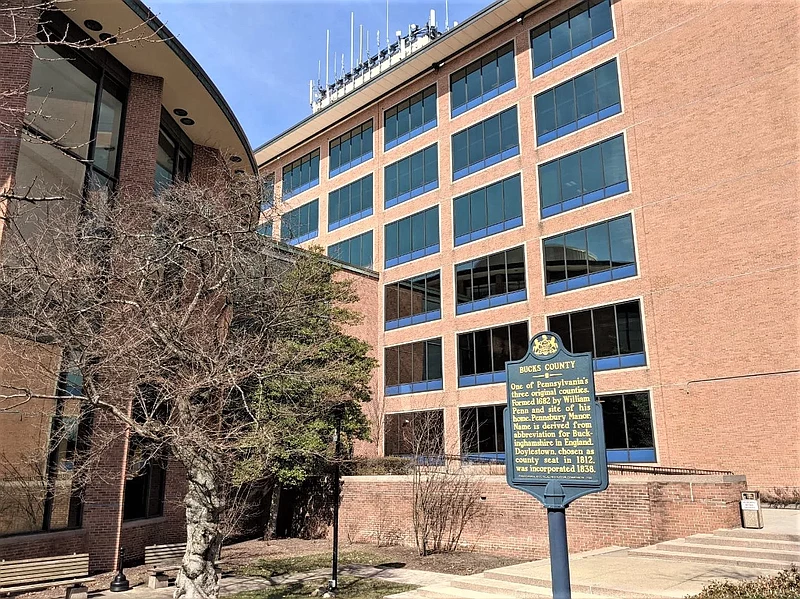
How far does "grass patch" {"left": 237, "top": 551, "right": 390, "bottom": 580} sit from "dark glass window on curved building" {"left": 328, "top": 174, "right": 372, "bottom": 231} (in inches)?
940

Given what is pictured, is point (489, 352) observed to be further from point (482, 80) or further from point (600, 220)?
point (482, 80)

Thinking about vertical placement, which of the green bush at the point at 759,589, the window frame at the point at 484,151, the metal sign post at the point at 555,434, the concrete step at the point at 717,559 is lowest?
the concrete step at the point at 717,559

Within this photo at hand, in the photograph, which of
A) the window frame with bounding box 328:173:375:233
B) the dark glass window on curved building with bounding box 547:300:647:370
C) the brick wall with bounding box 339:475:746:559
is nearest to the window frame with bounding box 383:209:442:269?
the window frame with bounding box 328:173:375:233

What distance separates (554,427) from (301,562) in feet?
39.6

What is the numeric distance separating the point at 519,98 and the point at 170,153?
18.6 meters

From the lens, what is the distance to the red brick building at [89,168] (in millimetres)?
13242

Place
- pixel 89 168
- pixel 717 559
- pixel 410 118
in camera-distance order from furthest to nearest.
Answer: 1. pixel 410 118
2. pixel 89 168
3. pixel 717 559

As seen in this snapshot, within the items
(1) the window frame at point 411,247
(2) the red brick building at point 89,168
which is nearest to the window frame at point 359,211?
(1) the window frame at point 411,247

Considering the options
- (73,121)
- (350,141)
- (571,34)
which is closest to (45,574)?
(73,121)

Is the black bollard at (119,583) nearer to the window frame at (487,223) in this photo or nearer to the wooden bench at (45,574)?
the wooden bench at (45,574)

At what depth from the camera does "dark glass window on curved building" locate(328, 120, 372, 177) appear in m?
40.1

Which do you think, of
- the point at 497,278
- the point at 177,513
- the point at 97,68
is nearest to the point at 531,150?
the point at 497,278

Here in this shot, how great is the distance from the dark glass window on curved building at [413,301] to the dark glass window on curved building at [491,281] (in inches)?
64.7

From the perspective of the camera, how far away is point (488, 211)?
32188mm
